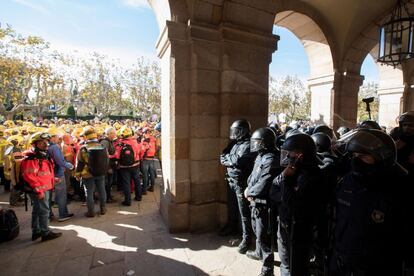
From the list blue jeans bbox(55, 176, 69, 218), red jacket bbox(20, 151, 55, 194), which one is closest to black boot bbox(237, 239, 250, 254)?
red jacket bbox(20, 151, 55, 194)

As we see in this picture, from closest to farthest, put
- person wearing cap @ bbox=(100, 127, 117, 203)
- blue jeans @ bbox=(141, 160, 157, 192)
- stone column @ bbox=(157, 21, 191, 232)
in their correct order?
1. stone column @ bbox=(157, 21, 191, 232)
2. person wearing cap @ bbox=(100, 127, 117, 203)
3. blue jeans @ bbox=(141, 160, 157, 192)

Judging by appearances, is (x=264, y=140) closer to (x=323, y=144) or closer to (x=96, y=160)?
(x=323, y=144)

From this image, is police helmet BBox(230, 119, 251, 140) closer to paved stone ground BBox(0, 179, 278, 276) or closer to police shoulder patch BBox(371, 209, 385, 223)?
paved stone ground BBox(0, 179, 278, 276)

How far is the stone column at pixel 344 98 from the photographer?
24.7 ft

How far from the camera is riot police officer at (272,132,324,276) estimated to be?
7.55 ft

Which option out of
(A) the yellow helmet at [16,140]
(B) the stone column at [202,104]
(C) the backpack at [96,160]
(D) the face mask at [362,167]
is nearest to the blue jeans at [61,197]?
(C) the backpack at [96,160]

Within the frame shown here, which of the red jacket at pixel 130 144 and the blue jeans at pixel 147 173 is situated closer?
the red jacket at pixel 130 144

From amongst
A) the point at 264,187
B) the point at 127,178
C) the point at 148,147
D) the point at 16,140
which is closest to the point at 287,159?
the point at 264,187

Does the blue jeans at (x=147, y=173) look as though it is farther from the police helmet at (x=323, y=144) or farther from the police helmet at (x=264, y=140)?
the police helmet at (x=323, y=144)

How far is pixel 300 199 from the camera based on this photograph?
2299 millimetres

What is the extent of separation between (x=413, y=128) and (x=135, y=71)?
111 feet

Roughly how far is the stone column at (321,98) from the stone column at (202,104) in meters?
3.83

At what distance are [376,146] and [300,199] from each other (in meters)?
0.78

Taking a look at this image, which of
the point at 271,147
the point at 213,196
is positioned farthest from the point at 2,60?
the point at 271,147
